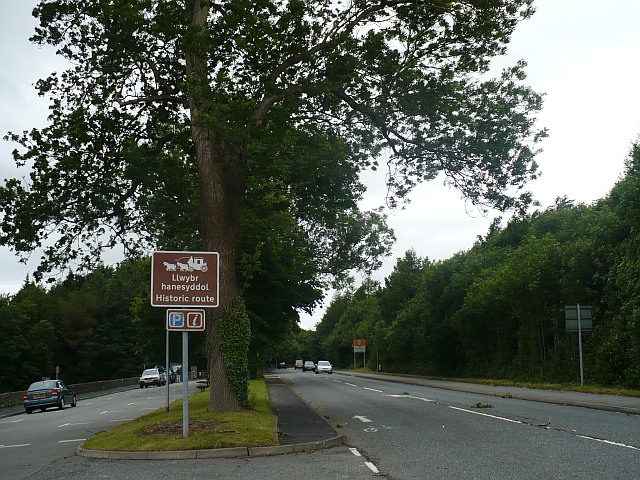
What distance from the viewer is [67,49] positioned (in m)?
17.9

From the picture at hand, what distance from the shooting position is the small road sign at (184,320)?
1231cm

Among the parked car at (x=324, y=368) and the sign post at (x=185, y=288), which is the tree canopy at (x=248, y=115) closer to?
the sign post at (x=185, y=288)

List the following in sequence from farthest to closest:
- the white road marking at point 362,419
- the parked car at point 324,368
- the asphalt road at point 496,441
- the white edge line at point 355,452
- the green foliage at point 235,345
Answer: the parked car at point 324,368 < the white road marking at point 362,419 < the green foliage at point 235,345 < the white edge line at point 355,452 < the asphalt road at point 496,441

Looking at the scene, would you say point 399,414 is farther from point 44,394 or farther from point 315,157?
point 44,394

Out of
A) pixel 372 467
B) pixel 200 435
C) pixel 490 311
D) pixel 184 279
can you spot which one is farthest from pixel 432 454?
pixel 490 311

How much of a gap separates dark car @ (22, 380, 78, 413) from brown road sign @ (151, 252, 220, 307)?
24660 mm

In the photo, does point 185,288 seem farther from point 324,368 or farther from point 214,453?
point 324,368

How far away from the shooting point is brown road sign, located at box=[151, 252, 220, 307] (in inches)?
491

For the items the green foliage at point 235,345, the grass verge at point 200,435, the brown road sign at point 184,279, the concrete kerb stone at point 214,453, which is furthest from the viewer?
the green foliage at point 235,345

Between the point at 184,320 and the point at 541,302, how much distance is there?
24505 millimetres

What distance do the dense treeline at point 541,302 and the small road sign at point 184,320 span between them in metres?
8.31

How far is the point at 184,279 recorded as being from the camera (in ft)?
41.7

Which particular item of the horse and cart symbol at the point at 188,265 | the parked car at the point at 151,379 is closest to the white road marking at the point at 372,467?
the horse and cart symbol at the point at 188,265

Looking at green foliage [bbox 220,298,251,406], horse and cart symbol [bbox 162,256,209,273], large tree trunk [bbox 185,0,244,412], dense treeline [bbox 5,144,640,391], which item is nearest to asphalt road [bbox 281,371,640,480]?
green foliage [bbox 220,298,251,406]
